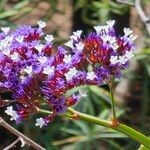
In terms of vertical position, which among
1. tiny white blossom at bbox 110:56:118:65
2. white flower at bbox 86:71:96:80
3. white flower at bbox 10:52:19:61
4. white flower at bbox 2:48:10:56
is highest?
white flower at bbox 10:52:19:61

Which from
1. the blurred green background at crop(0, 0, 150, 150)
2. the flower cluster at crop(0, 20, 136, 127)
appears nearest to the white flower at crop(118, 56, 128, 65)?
the flower cluster at crop(0, 20, 136, 127)

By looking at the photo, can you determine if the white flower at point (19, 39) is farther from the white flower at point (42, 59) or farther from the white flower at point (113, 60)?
the white flower at point (113, 60)

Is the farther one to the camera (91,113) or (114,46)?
(91,113)

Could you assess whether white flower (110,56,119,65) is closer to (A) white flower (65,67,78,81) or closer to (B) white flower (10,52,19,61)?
(A) white flower (65,67,78,81)

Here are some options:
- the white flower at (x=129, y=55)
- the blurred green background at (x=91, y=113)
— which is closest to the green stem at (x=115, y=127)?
the white flower at (x=129, y=55)

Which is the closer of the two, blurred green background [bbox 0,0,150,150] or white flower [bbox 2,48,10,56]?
white flower [bbox 2,48,10,56]

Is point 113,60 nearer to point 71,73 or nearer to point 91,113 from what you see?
point 71,73

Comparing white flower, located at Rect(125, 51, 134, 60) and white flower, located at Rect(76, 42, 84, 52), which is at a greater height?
white flower, located at Rect(76, 42, 84, 52)

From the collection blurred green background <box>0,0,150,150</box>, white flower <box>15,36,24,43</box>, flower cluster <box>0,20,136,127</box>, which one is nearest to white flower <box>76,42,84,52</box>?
flower cluster <box>0,20,136,127</box>

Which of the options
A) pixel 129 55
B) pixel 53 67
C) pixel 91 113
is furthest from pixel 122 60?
pixel 91 113

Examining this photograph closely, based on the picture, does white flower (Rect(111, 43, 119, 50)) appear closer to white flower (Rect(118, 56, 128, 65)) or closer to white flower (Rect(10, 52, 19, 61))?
white flower (Rect(118, 56, 128, 65))
